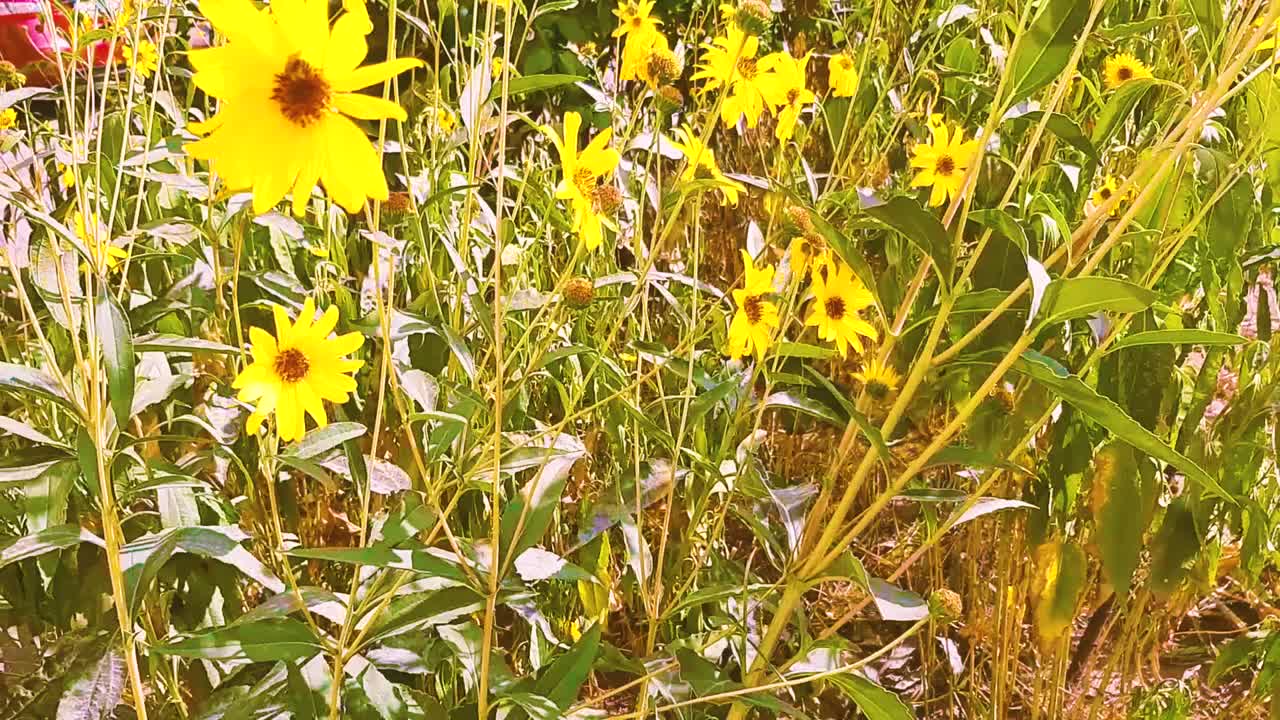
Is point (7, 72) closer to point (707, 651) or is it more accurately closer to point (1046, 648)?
point (707, 651)

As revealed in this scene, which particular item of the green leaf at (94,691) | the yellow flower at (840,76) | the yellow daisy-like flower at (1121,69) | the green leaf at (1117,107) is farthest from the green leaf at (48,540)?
the yellow daisy-like flower at (1121,69)

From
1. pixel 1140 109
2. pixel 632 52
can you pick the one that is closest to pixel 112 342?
pixel 632 52

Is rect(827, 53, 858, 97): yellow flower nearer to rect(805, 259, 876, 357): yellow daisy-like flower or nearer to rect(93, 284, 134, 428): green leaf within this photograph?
rect(805, 259, 876, 357): yellow daisy-like flower

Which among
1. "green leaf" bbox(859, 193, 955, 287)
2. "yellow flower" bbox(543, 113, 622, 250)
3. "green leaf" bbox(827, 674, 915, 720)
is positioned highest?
"green leaf" bbox(859, 193, 955, 287)

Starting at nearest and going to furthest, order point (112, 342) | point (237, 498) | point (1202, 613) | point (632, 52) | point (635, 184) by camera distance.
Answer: point (112, 342) → point (237, 498) → point (632, 52) → point (635, 184) → point (1202, 613)

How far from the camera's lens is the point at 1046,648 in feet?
3.24

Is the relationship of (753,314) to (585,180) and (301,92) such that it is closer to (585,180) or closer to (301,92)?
(585,180)

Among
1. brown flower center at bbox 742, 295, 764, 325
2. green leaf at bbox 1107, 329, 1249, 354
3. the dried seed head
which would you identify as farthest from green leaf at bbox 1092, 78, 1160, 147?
the dried seed head

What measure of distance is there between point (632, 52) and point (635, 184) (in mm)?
182

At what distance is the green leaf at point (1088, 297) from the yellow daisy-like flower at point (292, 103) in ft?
1.27

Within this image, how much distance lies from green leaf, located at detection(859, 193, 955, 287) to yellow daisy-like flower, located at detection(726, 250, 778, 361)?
0.80 ft

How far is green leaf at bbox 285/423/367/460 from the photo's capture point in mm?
691

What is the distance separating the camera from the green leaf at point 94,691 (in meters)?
0.59

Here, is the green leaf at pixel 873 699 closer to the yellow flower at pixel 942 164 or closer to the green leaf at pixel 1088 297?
the green leaf at pixel 1088 297
